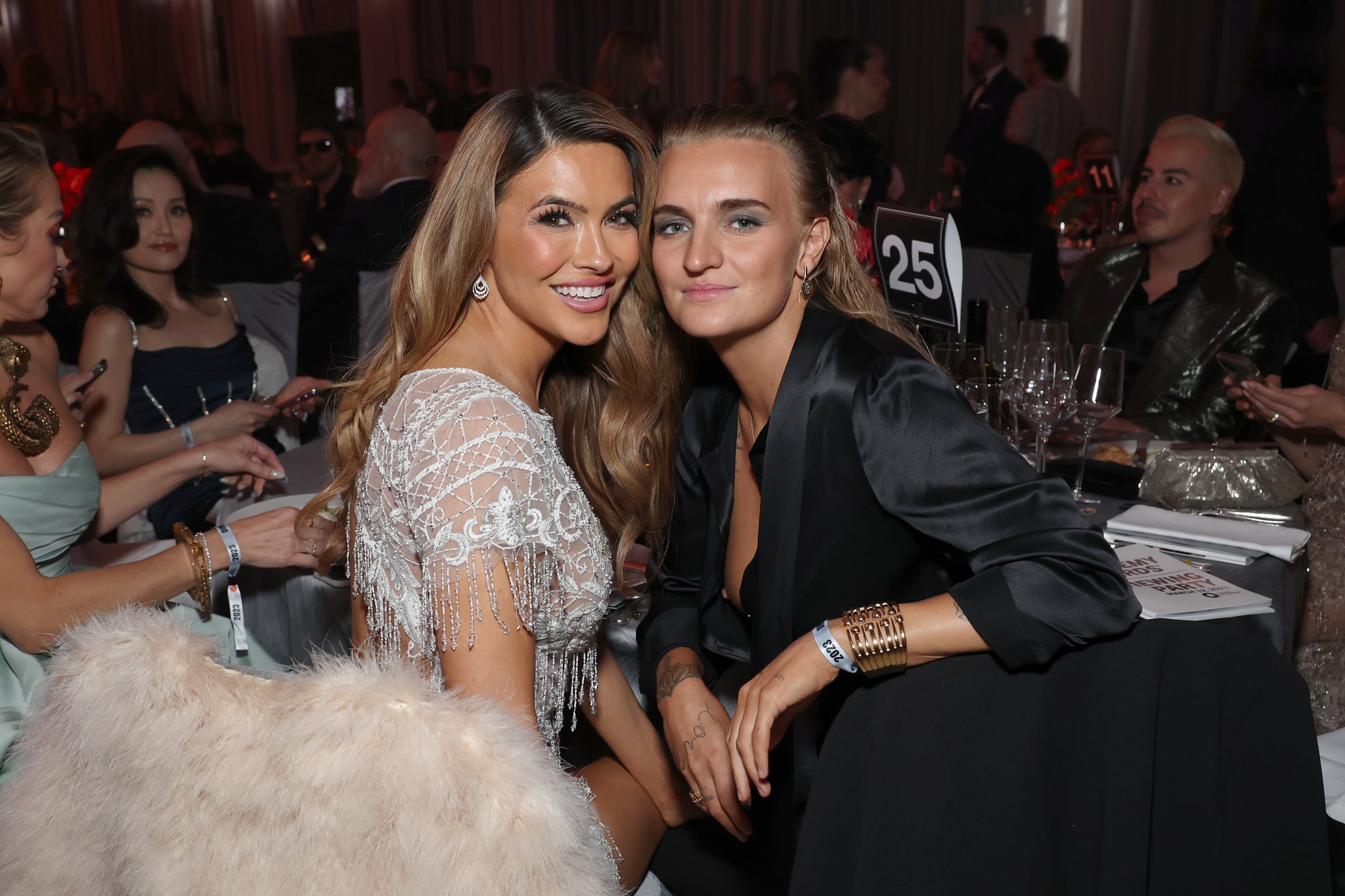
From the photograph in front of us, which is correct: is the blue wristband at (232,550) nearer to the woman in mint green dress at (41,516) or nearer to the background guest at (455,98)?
the woman in mint green dress at (41,516)

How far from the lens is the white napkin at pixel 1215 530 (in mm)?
1758

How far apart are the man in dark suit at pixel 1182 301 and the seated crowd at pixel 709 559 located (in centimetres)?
38

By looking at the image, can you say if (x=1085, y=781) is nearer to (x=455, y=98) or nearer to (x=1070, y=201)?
(x=1070, y=201)

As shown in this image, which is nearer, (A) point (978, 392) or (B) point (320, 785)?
(B) point (320, 785)

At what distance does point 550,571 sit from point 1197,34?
27.0 ft

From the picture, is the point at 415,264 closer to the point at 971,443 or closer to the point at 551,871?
the point at 971,443

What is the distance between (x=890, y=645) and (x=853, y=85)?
3.56 m

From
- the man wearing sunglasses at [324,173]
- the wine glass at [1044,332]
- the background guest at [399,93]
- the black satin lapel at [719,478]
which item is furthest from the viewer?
the background guest at [399,93]

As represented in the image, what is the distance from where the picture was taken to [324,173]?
256 inches

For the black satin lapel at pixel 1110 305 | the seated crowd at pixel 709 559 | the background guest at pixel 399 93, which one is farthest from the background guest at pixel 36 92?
the black satin lapel at pixel 1110 305

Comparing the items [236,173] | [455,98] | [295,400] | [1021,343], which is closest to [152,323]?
[295,400]

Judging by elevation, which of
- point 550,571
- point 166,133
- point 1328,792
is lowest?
point 1328,792

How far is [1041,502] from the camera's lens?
128 centimetres

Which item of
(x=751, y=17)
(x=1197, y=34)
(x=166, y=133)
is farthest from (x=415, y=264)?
(x=751, y=17)
